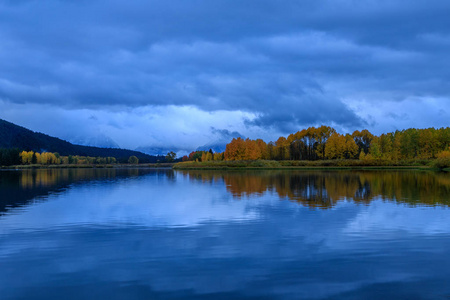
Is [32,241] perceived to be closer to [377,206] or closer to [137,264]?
[137,264]

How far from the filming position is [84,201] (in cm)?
2969

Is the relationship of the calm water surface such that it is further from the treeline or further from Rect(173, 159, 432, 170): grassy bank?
the treeline

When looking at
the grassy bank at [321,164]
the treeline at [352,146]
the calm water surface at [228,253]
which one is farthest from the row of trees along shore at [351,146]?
the calm water surface at [228,253]

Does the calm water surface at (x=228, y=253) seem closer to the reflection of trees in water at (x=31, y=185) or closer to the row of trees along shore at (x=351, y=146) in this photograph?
the reflection of trees in water at (x=31, y=185)

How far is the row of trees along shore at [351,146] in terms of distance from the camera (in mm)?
127325

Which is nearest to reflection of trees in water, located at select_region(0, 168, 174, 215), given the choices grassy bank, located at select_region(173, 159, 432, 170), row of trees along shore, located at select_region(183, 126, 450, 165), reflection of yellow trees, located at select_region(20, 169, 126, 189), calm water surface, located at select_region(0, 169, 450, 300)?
reflection of yellow trees, located at select_region(20, 169, 126, 189)

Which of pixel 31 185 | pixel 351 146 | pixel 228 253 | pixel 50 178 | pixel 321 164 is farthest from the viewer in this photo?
pixel 351 146

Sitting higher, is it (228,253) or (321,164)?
(321,164)

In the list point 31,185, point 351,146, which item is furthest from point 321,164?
point 31,185

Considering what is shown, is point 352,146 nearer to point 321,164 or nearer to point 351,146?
point 351,146

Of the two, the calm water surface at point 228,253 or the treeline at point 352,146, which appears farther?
the treeline at point 352,146

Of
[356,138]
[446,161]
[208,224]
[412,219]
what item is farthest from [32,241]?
[356,138]

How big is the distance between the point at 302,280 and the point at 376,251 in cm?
444

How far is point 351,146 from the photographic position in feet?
436
